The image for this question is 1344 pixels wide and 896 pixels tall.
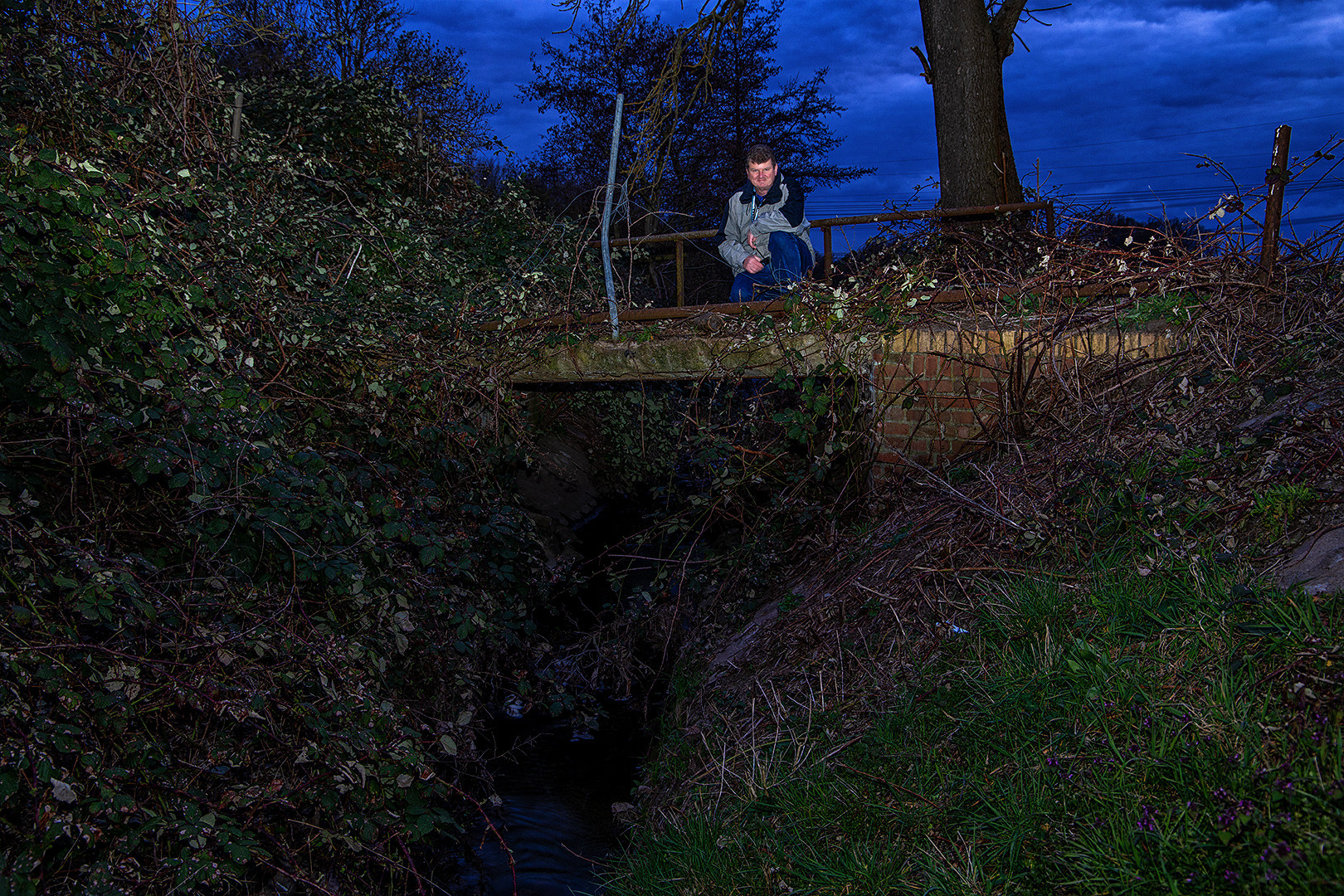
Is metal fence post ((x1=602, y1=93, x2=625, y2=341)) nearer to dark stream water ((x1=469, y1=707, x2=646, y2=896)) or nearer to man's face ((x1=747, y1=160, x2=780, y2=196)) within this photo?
man's face ((x1=747, y1=160, x2=780, y2=196))

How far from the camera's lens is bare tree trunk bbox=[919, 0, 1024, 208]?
341 inches

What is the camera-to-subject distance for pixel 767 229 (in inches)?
264

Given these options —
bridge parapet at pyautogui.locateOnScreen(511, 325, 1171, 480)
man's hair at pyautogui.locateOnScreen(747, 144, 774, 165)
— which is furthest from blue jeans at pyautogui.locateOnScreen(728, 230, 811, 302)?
bridge parapet at pyautogui.locateOnScreen(511, 325, 1171, 480)

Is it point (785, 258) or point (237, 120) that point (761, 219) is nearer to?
point (785, 258)

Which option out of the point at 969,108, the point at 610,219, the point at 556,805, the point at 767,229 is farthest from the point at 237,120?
the point at 556,805

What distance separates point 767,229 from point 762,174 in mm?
436

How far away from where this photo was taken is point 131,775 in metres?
2.89

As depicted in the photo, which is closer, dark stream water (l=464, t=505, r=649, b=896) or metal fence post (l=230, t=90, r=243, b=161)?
dark stream water (l=464, t=505, r=649, b=896)

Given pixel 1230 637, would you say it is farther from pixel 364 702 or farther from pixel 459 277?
pixel 459 277

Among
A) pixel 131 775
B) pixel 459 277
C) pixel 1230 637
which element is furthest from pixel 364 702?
pixel 459 277

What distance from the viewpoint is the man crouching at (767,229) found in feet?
21.5

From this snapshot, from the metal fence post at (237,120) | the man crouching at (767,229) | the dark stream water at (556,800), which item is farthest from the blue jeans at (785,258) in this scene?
the metal fence post at (237,120)

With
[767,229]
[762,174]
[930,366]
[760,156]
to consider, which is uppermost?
[760,156]

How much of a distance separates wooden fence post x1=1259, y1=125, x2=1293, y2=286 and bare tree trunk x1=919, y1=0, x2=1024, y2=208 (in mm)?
4209
